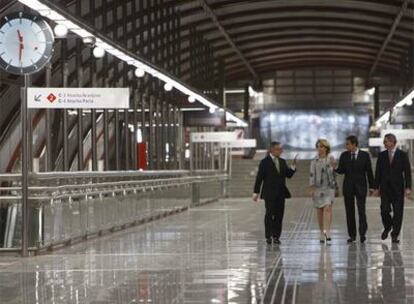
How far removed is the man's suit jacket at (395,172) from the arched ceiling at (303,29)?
47.0ft

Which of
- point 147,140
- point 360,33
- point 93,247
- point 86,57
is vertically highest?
point 360,33

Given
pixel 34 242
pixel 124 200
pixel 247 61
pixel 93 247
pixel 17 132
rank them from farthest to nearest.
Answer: pixel 247 61 → pixel 17 132 → pixel 124 200 → pixel 93 247 → pixel 34 242

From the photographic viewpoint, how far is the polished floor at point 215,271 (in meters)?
8.19

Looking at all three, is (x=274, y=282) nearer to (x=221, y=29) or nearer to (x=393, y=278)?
(x=393, y=278)

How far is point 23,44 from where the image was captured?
12539 mm

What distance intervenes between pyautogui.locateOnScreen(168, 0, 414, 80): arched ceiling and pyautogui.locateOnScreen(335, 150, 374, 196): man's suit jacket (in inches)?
557

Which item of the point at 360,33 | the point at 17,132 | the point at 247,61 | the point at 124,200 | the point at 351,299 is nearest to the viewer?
the point at 351,299

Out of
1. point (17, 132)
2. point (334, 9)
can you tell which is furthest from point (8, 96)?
point (334, 9)

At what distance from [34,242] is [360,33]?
2561cm

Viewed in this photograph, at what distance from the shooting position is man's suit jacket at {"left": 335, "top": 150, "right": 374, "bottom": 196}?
546 inches

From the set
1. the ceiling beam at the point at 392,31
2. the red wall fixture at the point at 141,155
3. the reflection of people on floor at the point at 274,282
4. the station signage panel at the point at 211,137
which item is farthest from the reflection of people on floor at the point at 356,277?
the station signage panel at the point at 211,137

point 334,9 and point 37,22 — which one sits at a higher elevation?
point 334,9

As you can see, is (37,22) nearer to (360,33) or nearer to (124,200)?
(124,200)

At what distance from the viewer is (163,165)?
3212cm
